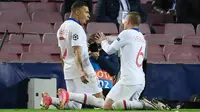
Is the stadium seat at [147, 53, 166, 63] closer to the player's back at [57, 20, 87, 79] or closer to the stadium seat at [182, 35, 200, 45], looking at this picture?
the stadium seat at [182, 35, 200, 45]

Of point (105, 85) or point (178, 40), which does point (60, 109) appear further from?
point (178, 40)

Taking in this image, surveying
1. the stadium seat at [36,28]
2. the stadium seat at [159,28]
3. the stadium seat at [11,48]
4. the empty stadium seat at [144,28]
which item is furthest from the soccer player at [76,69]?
the stadium seat at [159,28]

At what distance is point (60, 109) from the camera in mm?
11539

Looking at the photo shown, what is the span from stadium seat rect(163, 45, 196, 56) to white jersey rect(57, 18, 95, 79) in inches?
162

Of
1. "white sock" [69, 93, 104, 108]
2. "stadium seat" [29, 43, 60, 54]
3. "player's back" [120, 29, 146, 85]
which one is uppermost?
"stadium seat" [29, 43, 60, 54]

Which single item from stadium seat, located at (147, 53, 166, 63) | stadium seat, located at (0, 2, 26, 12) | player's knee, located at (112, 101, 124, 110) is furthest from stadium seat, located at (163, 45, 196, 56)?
player's knee, located at (112, 101, 124, 110)

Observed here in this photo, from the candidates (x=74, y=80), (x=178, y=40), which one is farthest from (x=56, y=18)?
(x=74, y=80)

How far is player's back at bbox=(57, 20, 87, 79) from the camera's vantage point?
467 inches

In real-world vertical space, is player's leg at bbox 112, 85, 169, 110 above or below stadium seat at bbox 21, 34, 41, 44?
below

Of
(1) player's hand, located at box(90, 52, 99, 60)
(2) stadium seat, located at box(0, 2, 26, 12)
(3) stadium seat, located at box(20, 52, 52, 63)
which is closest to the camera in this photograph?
(1) player's hand, located at box(90, 52, 99, 60)

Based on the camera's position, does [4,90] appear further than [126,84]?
Yes

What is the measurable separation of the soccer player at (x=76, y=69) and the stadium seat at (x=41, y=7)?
16.7 feet

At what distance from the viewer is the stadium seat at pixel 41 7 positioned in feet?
56.1

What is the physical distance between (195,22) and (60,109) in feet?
22.1
